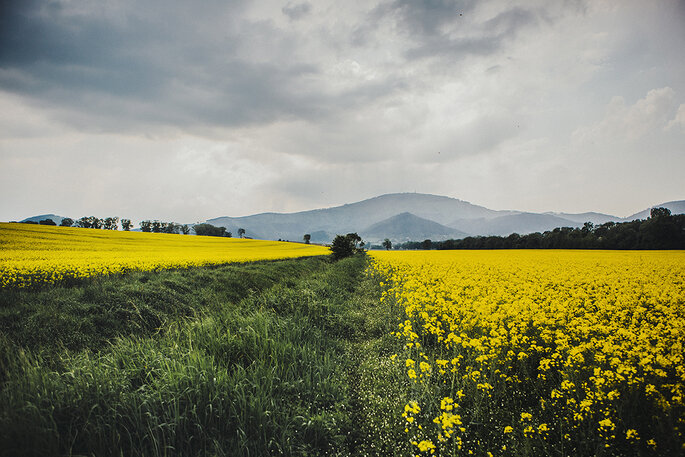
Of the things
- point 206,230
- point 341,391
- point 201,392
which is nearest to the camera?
point 201,392

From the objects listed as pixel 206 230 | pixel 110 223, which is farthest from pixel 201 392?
pixel 110 223

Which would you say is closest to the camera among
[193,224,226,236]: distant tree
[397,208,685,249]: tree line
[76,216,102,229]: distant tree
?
[397,208,685,249]: tree line

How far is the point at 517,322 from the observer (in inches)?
214

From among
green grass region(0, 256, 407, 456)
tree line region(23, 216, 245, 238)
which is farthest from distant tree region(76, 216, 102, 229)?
green grass region(0, 256, 407, 456)

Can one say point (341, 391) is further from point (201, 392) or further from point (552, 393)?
point (552, 393)

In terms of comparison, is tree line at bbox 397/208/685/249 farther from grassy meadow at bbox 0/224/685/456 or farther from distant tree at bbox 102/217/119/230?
distant tree at bbox 102/217/119/230

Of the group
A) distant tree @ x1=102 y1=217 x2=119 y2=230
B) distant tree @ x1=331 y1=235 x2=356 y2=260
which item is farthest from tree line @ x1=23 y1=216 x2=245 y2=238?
distant tree @ x1=331 y1=235 x2=356 y2=260

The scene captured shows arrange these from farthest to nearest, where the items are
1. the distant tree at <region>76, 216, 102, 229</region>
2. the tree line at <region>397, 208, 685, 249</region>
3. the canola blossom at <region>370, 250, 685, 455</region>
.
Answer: the distant tree at <region>76, 216, 102, 229</region> → the tree line at <region>397, 208, 685, 249</region> → the canola blossom at <region>370, 250, 685, 455</region>

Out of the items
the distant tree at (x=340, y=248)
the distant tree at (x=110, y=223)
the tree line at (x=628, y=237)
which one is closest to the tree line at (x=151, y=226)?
the distant tree at (x=110, y=223)

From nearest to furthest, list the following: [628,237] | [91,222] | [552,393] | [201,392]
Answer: [201,392]
[552,393]
[628,237]
[91,222]

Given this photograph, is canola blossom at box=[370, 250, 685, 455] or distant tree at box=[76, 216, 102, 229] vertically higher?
distant tree at box=[76, 216, 102, 229]

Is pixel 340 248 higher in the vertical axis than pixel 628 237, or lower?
lower

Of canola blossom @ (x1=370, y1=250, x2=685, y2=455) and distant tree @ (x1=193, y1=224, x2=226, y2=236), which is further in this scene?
distant tree @ (x1=193, y1=224, x2=226, y2=236)

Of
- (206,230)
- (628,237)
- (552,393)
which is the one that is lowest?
(552,393)
